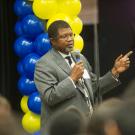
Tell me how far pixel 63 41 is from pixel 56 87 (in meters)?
0.35

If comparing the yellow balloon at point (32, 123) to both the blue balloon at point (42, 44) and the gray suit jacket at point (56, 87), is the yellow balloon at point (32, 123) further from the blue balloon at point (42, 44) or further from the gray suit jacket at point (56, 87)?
the gray suit jacket at point (56, 87)

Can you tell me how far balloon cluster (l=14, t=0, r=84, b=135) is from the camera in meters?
4.95

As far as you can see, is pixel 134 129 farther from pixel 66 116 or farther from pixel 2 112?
pixel 2 112

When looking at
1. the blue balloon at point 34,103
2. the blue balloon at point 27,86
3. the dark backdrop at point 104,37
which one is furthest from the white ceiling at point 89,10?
the blue balloon at point 34,103

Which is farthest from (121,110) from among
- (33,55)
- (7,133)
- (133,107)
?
(33,55)

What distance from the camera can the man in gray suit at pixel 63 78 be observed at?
359 cm

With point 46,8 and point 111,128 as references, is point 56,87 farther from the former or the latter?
point 111,128

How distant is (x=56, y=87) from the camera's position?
359 centimetres

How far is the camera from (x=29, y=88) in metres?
5.41

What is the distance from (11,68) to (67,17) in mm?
2142

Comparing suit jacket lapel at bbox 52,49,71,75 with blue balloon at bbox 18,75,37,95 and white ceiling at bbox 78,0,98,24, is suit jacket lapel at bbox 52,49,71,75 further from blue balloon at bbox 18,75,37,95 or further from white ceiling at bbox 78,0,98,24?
white ceiling at bbox 78,0,98,24

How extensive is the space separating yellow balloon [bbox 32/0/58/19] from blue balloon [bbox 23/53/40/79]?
0.50 m

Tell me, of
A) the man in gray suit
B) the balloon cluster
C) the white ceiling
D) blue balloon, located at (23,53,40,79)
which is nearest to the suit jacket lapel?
the man in gray suit

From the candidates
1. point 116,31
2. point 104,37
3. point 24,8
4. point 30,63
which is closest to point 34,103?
point 30,63
